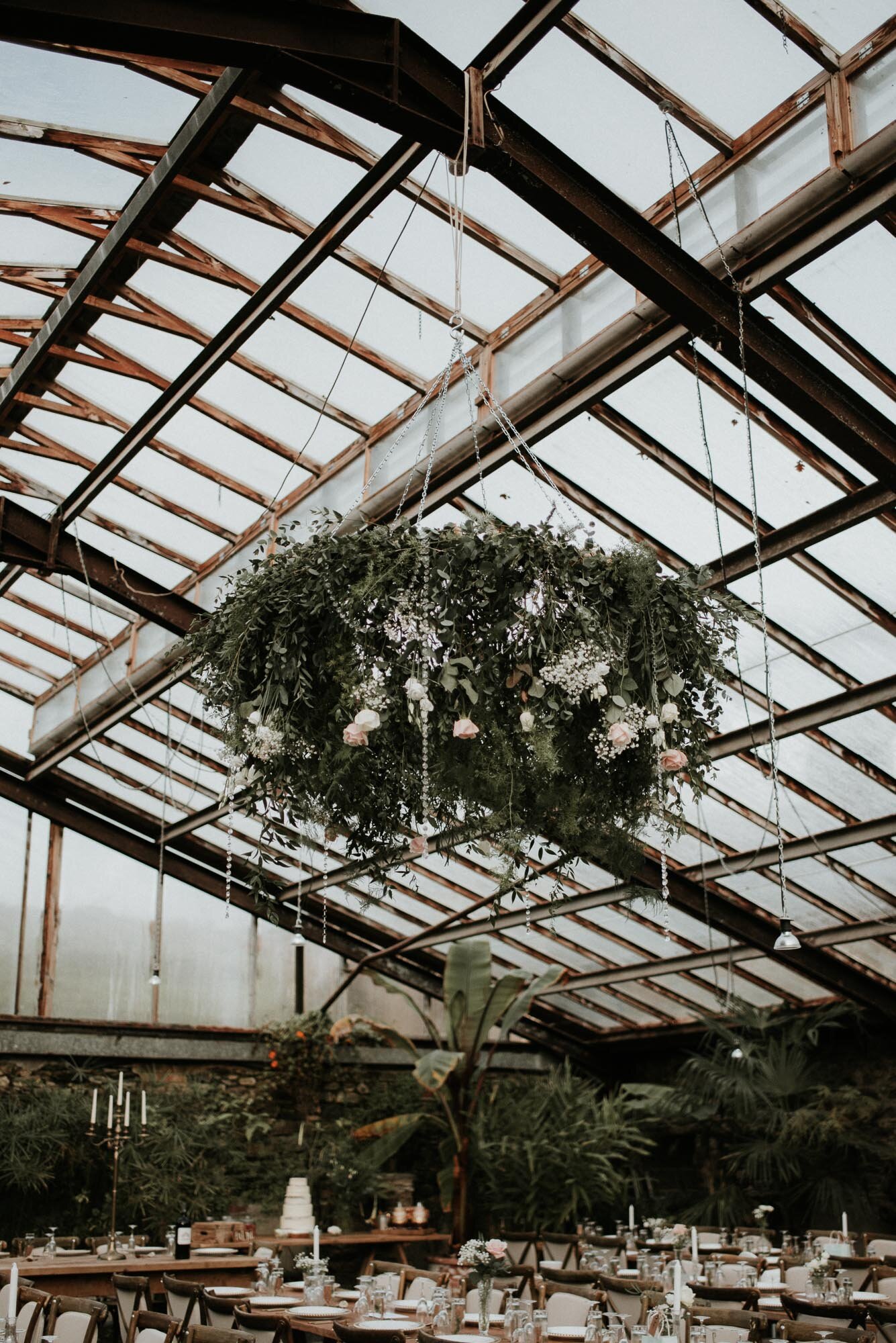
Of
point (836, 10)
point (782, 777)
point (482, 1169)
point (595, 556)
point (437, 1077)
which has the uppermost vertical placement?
point (836, 10)

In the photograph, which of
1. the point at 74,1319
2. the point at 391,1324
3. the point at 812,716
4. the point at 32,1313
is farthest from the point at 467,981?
the point at 74,1319

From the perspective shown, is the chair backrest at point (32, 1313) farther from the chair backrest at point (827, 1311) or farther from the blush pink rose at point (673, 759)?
the blush pink rose at point (673, 759)

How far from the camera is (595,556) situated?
3.51 meters

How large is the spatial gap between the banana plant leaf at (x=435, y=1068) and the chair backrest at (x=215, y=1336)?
6.76m

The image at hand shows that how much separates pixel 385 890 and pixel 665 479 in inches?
145

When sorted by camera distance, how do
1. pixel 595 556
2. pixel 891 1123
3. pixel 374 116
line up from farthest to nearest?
pixel 891 1123
pixel 374 116
pixel 595 556

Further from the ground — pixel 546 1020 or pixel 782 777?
pixel 782 777

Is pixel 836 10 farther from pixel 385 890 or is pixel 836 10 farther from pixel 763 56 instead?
pixel 385 890

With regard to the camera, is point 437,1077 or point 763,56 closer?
point 763,56

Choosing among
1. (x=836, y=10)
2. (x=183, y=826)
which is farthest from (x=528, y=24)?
(x=183, y=826)

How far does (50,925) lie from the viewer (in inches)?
481

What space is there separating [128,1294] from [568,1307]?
2666mm

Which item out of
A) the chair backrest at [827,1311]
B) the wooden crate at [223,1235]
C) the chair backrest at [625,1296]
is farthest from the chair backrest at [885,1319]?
the wooden crate at [223,1235]

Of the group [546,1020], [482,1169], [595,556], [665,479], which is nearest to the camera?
[595,556]
